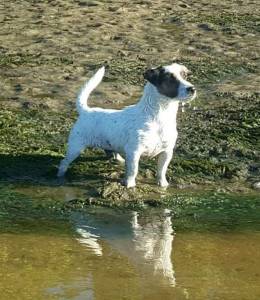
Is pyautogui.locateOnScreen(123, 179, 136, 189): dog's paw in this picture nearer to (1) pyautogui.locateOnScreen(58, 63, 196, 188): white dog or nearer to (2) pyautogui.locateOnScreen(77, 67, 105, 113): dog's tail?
(1) pyautogui.locateOnScreen(58, 63, 196, 188): white dog

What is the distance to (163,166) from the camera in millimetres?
8781

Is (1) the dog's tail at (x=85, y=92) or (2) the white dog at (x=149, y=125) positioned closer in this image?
(2) the white dog at (x=149, y=125)

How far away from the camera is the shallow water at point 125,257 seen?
6121 millimetres

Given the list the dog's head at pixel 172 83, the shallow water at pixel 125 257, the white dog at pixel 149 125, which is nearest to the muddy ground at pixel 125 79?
the white dog at pixel 149 125

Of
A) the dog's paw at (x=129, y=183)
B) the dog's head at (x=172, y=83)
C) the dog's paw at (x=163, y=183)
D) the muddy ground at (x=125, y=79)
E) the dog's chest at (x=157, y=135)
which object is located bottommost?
the muddy ground at (x=125, y=79)

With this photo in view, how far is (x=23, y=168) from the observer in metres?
9.30

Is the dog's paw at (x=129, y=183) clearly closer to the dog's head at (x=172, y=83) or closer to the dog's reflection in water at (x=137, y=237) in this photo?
the dog's reflection in water at (x=137, y=237)

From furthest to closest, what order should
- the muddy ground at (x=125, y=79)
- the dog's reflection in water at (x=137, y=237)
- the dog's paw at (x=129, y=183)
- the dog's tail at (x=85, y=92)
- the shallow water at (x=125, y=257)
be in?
the muddy ground at (x=125, y=79), the dog's tail at (x=85, y=92), the dog's paw at (x=129, y=183), the dog's reflection in water at (x=137, y=237), the shallow water at (x=125, y=257)

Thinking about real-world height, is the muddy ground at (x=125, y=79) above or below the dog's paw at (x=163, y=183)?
below

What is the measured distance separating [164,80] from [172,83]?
72 mm

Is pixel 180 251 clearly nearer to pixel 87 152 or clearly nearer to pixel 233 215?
pixel 233 215

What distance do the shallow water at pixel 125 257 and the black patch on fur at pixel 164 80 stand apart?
1002 mm

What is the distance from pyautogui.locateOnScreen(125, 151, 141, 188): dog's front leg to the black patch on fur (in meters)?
0.58

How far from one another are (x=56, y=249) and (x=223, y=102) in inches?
203
